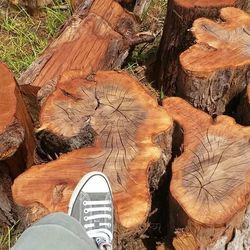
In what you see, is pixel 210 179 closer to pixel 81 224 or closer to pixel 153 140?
pixel 153 140

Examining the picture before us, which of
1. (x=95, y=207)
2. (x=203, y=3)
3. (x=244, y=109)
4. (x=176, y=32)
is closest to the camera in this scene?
(x=95, y=207)

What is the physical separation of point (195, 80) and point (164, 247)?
2.63 ft

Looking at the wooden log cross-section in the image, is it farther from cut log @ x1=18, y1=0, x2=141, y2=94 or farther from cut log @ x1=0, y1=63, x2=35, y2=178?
cut log @ x1=18, y1=0, x2=141, y2=94

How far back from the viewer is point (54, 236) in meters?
1.84

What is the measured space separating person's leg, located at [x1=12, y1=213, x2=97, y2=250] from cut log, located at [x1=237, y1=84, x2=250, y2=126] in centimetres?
106

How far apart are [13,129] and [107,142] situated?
1.38 feet

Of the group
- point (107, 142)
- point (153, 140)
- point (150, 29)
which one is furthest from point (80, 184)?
point (150, 29)

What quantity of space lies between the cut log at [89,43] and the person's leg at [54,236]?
3.96ft

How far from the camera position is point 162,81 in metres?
3.41

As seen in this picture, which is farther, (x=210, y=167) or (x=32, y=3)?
(x=32, y=3)

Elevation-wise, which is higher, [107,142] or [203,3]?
[203,3]

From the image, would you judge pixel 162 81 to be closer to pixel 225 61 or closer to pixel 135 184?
pixel 225 61

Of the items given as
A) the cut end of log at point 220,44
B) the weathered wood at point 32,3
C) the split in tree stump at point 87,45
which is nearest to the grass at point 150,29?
the split in tree stump at point 87,45

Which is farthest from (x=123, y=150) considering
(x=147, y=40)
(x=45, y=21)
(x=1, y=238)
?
(x=45, y=21)
